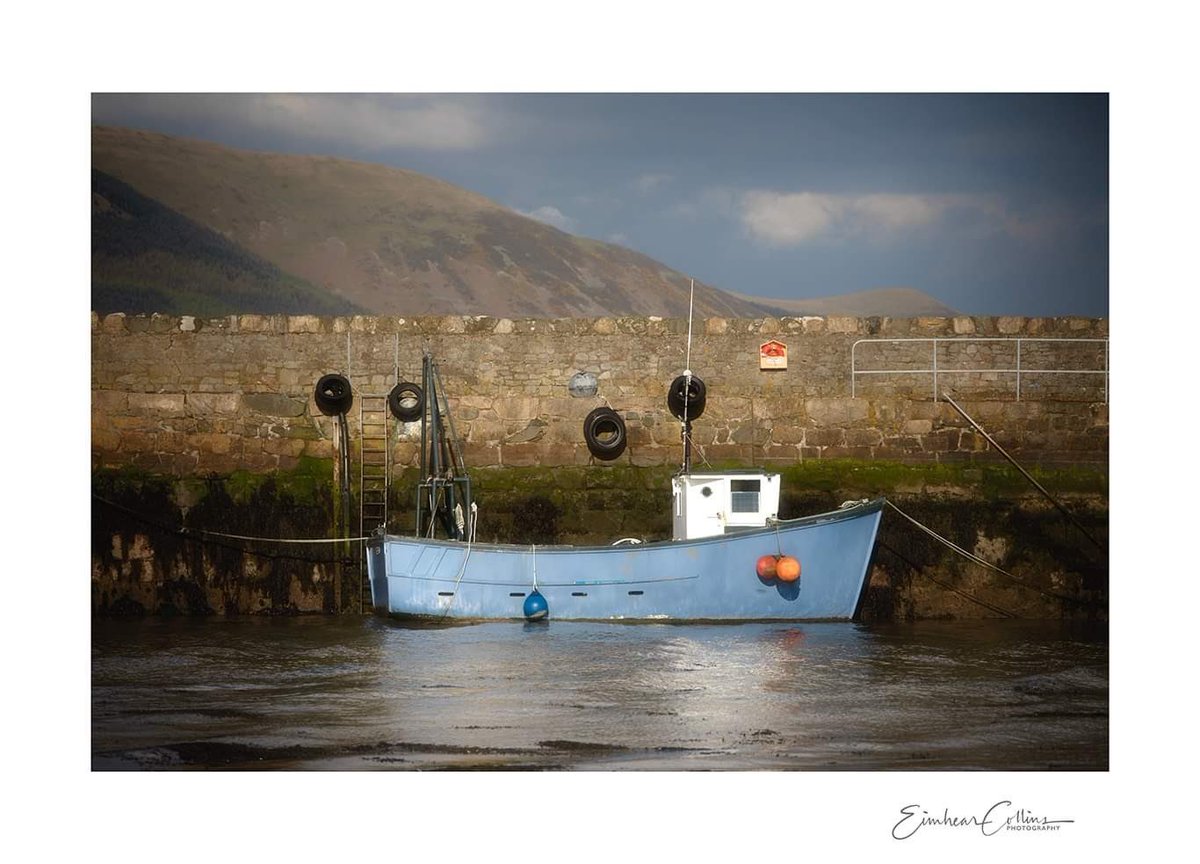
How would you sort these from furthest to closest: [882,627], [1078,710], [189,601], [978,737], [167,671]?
[189,601]
[882,627]
[167,671]
[1078,710]
[978,737]

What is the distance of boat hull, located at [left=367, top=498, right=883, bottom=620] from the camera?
14.0 meters

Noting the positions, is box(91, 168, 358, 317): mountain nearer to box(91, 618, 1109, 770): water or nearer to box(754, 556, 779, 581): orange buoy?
box(91, 618, 1109, 770): water

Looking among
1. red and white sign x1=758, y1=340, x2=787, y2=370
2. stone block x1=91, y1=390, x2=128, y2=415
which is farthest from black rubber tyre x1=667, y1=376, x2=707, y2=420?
stone block x1=91, y1=390, x2=128, y2=415

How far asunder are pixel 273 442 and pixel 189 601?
6.14ft

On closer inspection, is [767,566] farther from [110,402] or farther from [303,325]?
[110,402]

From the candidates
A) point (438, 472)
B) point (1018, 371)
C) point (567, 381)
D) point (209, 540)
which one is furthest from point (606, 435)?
point (1018, 371)

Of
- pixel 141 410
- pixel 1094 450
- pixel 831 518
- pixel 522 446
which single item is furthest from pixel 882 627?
pixel 141 410

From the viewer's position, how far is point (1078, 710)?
10219 millimetres

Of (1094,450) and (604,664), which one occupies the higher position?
(1094,450)

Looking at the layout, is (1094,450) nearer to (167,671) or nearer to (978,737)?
(978,737)

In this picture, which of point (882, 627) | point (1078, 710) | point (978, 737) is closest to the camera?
point (978, 737)

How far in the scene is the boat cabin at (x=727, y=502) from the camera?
1451 centimetres

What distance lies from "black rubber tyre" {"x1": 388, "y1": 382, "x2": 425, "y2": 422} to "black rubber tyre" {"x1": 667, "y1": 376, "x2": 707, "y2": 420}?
8.62 ft

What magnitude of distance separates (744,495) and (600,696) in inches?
170
